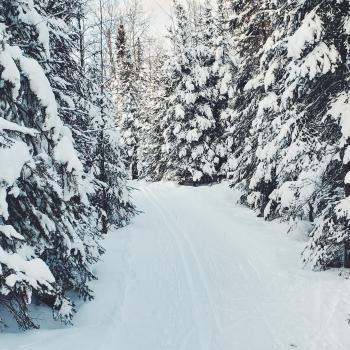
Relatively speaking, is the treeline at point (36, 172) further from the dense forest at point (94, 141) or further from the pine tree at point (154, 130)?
the pine tree at point (154, 130)

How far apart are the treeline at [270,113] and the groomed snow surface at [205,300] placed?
3.82 feet

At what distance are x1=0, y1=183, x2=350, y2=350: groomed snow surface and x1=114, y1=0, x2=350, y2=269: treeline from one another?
116 cm

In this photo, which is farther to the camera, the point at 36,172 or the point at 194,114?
the point at 194,114

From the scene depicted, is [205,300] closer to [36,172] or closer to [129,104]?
[36,172]

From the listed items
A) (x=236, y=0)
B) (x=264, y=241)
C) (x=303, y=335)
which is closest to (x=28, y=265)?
(x=303, y=335)

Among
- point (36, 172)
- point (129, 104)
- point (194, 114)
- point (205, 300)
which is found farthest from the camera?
point (129, 104)

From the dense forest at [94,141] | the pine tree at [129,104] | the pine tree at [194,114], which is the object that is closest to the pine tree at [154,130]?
the pine tree at [129,104]

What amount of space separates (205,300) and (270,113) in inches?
351

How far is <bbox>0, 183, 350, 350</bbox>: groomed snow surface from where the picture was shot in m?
7.30

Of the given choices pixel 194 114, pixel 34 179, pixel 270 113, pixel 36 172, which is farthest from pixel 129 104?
pixel 36 172

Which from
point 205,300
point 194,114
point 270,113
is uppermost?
point 194,114

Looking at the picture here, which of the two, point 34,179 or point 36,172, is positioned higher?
point 36,172

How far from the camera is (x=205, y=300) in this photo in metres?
9.31

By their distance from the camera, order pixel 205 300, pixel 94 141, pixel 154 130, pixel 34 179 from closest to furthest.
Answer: pixel 34 179, pixel 205 300, pixel 94 141, pixel 154 130
